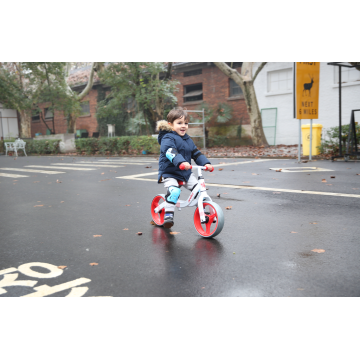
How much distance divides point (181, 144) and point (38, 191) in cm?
499

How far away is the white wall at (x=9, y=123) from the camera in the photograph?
38.1 m

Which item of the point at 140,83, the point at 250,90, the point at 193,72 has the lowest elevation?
the point at 250,90

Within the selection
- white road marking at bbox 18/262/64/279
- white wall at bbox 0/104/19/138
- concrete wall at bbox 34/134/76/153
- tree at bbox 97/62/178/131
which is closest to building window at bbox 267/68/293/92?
tree at bbox 97/62/178/131

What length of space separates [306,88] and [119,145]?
438 inches

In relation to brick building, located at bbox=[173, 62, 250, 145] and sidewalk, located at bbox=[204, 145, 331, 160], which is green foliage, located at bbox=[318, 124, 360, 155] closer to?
sidewalk, located at bbox=[204, 145, 331, 160]

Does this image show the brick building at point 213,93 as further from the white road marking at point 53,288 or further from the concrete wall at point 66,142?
the white road marking at point 53,288

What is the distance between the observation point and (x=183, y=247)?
153 inches

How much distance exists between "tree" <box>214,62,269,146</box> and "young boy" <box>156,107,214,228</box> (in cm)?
1691

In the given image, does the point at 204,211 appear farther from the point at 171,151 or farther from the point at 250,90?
the point at 250,90

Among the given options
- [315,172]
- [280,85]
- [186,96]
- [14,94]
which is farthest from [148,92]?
[315,172]

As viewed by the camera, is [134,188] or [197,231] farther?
[134,188]

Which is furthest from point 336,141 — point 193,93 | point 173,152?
point 193,93

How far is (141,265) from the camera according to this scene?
3357mm
